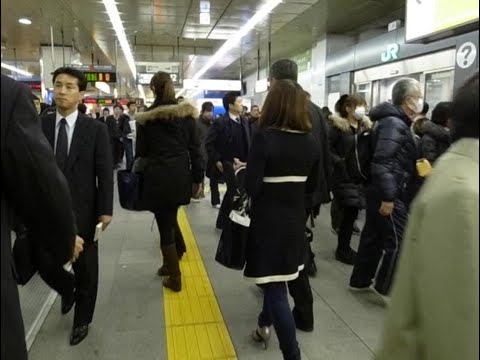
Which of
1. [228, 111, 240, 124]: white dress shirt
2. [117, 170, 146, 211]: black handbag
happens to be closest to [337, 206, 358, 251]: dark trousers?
[228, 111, 240, 124]: white dress shirt

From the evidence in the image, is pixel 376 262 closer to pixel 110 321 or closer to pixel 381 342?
pixel 110 321

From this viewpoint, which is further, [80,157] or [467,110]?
[80,157]

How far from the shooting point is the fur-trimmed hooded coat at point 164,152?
331 centimetres

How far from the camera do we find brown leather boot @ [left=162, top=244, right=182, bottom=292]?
3.43m

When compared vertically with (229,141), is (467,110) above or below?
above

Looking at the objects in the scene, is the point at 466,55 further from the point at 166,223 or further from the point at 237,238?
the point at 237,238

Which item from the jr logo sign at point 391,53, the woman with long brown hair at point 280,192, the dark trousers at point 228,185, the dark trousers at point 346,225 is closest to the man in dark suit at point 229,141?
the dark trousers at point 228,185

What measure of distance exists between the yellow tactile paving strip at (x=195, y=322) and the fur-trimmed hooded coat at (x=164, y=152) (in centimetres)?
71

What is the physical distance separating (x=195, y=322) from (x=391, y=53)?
6.44 metres

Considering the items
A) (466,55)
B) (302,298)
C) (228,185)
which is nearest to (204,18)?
(466,55)

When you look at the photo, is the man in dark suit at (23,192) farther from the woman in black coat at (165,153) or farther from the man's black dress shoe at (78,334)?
the woman in black coat at (165,153)

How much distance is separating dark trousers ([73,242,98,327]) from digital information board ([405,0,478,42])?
3.02 metres

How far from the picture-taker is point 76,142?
2568 mm

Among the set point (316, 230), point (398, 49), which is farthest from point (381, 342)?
point (398, 49)
